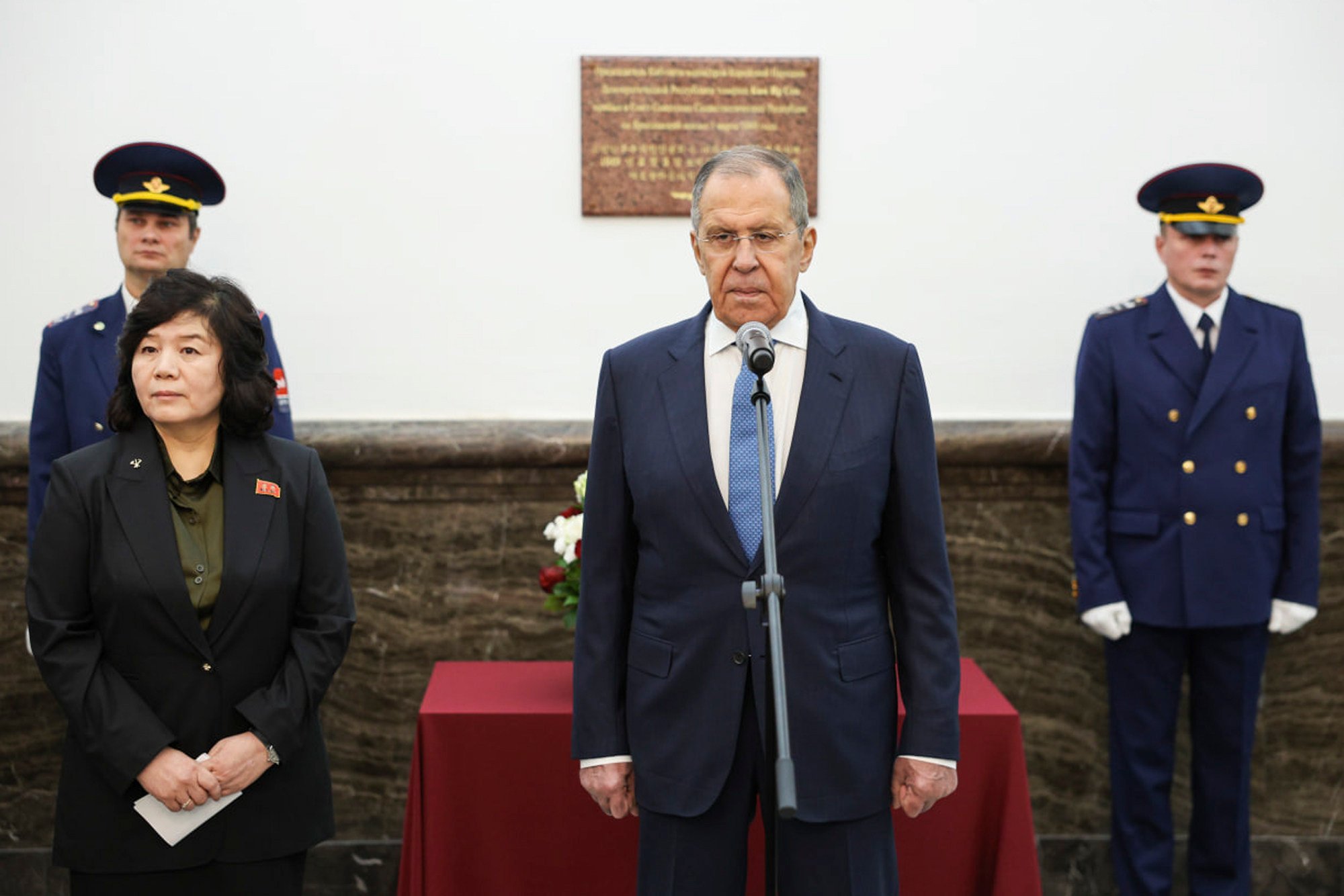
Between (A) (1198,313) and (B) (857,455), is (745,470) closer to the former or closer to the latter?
(B) (857,455)

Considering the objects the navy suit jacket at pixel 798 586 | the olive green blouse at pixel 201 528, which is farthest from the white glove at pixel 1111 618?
the olive green blouse at pixel 201 528

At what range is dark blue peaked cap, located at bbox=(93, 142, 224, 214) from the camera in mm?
3254

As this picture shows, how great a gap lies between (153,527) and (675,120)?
83.9 inches

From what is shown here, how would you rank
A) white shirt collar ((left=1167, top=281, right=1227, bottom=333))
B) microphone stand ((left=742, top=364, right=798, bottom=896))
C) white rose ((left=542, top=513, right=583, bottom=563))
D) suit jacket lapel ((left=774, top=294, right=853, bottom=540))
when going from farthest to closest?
white shirt collar ((left=1167, top=281, right=1227, bottom=333))
white rose ((left=542, top=513, right=583, bottom=563))
suit jacket lapel ((left=774, top=294, right=853, bottom=540))
microphone stand ((left=742, top=364, right=798, bottom=896))

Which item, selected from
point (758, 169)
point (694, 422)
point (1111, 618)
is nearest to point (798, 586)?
point (694, 422)

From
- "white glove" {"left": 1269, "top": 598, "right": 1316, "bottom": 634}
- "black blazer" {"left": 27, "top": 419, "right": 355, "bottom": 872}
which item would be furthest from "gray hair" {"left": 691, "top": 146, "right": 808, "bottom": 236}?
"white glove" {"left": 1269, "top": 598, "right": 1316, "bottom": 634}

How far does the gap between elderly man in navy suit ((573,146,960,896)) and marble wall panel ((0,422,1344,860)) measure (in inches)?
67.8

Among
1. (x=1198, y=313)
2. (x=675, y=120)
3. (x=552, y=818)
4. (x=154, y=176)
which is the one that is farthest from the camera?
(x=675, y=120)

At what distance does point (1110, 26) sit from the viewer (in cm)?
386

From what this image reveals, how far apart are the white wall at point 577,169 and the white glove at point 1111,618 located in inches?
28.7

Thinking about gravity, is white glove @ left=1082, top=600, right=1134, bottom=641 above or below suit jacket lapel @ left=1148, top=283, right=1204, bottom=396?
below

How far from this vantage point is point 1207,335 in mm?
3480

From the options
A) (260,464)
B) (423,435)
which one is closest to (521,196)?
(423,435)

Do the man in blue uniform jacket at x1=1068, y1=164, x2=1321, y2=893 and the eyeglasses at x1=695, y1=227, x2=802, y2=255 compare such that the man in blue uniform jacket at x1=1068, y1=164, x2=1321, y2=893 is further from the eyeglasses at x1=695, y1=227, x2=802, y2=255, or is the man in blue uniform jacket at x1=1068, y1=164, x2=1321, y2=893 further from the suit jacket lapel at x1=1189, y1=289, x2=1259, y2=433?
the eyeglasses at x1=695, y1=227, x2=802, y2=255
